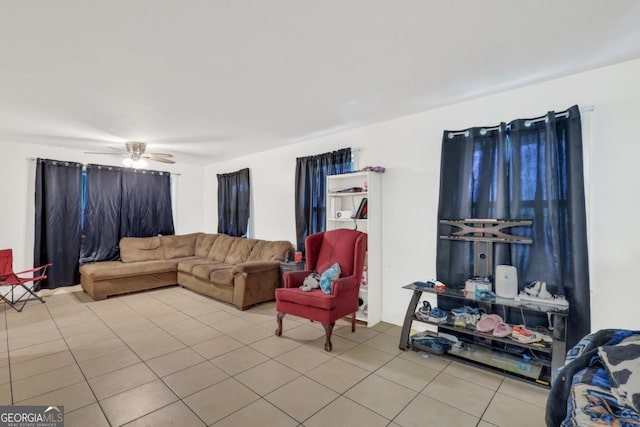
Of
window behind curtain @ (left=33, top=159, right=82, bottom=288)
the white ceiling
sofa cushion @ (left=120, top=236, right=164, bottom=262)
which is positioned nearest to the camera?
the white ceiling

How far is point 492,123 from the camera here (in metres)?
2.90

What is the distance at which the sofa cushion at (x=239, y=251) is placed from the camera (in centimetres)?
503

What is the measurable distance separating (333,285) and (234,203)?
11.8 ft

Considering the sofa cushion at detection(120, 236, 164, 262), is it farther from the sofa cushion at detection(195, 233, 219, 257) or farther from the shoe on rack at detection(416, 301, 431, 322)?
the shoe on rack at detection(416, 301, 431, 322)

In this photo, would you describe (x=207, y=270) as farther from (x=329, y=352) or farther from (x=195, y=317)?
(x=329, y=352)

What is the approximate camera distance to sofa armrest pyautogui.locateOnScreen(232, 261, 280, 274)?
401cm

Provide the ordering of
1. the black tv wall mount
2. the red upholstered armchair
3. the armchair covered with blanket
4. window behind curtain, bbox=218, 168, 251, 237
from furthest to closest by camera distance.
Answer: window behind curtain, bbox=218, 168, 251, 237
the red upholstered armchair
the black tv wall mount
the armchair covered with blanket

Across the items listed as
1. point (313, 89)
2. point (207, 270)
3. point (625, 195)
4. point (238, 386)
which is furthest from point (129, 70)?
point (625, 195)

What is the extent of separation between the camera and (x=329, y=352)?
112 inches

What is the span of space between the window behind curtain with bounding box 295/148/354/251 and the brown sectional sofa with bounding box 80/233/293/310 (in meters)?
0.47

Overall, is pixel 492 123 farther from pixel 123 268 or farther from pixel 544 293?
pixel 123 268

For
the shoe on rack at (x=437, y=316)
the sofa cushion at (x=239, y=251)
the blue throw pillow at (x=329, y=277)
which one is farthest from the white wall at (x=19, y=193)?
the shoe on rack at (x=437, y=316)

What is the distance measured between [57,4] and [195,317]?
3250 millimetres

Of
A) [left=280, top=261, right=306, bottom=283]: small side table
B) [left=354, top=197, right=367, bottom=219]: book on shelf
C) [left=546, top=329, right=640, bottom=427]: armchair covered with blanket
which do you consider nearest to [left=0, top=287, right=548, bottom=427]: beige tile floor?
[left=546, top=329, right=640, bottom=427]: armchair covered with blanket
